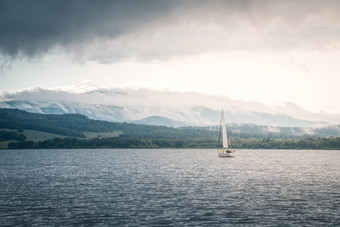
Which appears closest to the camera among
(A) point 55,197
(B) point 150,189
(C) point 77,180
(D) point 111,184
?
(A) point 55,197

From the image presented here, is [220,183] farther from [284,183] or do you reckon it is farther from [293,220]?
[293,220]

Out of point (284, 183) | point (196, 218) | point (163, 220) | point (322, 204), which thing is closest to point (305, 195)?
point (322, 204)

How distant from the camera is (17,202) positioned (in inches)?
3105

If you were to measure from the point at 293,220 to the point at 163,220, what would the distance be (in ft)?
73.1

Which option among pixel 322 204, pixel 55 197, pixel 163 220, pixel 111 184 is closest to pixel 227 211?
pixel 163 220

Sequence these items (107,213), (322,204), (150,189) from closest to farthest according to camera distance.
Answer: (107,213), (322,204), (150,189)

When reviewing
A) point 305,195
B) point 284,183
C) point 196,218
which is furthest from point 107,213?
point 284,183

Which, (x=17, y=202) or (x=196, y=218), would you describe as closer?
(x=196, y=218)

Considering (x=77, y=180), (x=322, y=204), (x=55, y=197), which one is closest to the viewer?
(x=322, y=204)

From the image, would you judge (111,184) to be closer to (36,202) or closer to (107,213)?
(36,202)

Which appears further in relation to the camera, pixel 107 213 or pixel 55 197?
pixel 55 197

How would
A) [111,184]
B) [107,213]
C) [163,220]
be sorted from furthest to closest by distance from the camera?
1. [111,184]
2. [107,213]
3. [163,220]

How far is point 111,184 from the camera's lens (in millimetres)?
109500

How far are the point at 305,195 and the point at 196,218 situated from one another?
122ft
